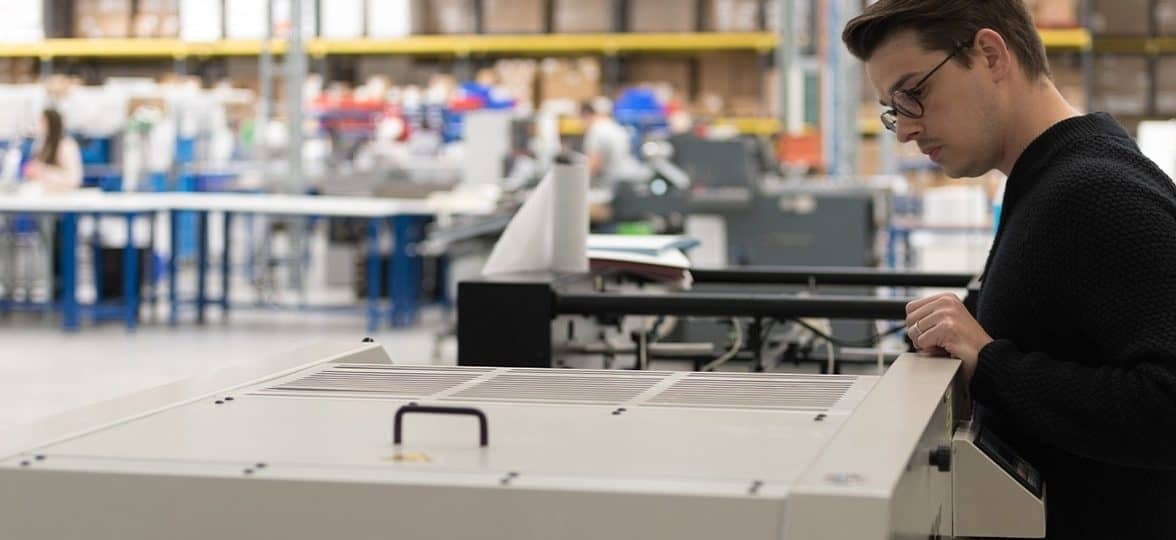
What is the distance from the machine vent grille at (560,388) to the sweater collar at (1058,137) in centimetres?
47

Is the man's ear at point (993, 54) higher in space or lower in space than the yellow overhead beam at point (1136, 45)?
lower

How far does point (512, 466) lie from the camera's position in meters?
1.08

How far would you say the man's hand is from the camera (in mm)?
1616

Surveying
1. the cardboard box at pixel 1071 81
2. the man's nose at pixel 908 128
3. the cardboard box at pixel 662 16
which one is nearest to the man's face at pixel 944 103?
the man's nose at pixel 908 128

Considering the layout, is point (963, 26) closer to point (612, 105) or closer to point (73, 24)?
point (612, 105)

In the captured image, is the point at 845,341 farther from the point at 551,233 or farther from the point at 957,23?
the point at 957,23

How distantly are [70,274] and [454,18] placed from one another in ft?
23.4

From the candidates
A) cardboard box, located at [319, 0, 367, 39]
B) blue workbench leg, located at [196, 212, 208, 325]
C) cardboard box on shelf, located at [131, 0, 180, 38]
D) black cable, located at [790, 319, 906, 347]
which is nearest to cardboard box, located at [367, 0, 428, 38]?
cardboard box, located at [319, 0, 367, 39]

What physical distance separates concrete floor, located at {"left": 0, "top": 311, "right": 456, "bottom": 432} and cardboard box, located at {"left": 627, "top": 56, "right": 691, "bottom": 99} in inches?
239

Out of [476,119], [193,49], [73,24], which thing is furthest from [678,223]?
[73,24]

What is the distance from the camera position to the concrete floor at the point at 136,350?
21.5ft

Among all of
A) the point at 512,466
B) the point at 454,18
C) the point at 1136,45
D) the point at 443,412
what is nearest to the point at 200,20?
the point at 454,18

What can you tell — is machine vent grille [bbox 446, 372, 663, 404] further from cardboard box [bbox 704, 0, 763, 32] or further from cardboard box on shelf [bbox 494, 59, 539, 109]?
cardboard box [bbox 704, 0, 763, 32]

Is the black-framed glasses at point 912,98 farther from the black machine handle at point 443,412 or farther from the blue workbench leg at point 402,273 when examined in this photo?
the blue workbench leg at point 402,273
